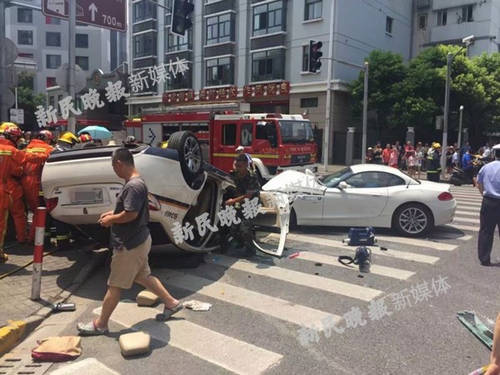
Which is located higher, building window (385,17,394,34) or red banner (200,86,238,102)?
building window (385,17,394,34)

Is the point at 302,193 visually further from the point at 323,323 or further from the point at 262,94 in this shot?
the point at 262,94

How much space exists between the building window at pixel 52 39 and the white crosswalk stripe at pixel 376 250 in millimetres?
74948

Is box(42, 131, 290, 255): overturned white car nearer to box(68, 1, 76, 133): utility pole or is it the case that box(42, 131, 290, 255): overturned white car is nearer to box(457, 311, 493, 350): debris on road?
box(457, 311, 493, 350): debris on road

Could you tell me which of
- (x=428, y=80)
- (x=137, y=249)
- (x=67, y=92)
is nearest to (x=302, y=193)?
(x=137, y=249)

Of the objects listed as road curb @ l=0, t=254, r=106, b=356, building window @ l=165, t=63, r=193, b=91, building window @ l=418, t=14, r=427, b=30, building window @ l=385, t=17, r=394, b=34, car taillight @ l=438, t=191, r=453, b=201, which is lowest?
road curb @ l=0, t=254, r=106, b=356

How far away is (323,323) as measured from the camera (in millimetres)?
4555

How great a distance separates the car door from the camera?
8.57 meters

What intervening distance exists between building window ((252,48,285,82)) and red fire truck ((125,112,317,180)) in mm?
15787

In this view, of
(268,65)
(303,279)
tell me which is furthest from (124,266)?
(268,65)

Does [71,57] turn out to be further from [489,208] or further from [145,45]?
[145,45]

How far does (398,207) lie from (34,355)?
6556 mm

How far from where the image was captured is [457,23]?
37.2 metres

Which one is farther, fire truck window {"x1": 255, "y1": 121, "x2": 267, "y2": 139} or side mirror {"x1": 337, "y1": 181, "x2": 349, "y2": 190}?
fire truck window {"x1": 255, "y1": 121, "x2": 267, "y2": 139}

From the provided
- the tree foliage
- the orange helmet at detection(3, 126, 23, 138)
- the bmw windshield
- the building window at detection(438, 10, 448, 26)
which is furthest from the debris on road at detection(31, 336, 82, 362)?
the building window at detection(438, 10, 448, 26)
